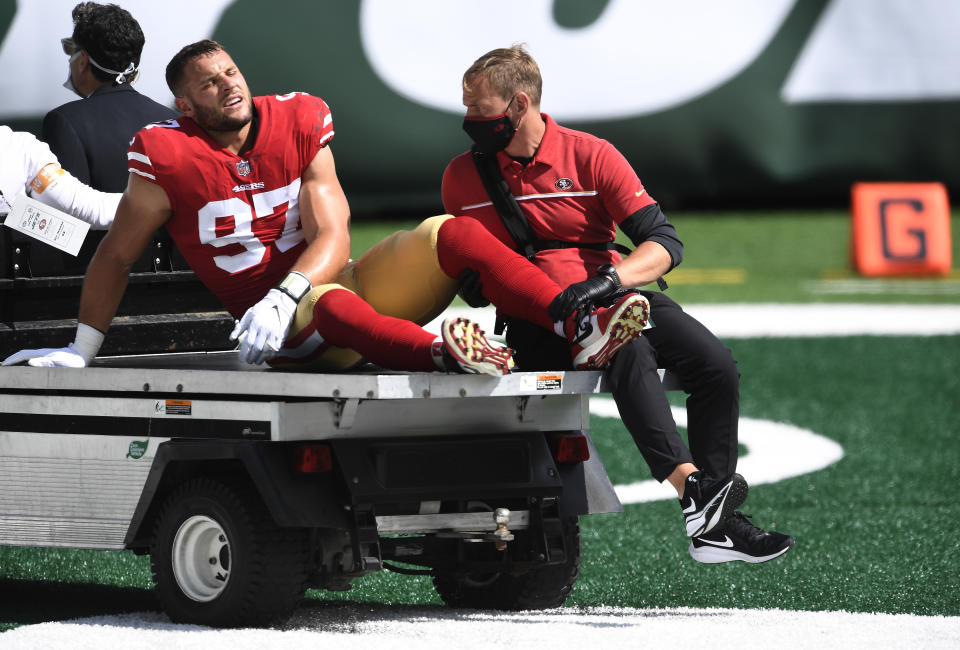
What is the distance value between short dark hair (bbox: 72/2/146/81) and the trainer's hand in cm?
241

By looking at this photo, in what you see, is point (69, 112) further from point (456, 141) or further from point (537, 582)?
point (456, 141)

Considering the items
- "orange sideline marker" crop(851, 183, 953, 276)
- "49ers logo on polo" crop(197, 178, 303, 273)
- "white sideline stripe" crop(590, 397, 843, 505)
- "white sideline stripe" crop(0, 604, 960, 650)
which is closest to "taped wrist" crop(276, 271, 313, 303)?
"49ers logo on polo" crop(197, 178, 303, 273)

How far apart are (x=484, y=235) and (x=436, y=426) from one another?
0.61m

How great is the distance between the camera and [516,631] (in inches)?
192

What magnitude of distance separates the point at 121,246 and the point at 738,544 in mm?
2194

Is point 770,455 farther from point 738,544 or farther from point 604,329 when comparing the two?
point 604,329

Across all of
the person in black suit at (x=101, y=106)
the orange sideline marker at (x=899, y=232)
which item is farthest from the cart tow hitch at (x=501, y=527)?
the orange sideline marker at (x=899, y=232)

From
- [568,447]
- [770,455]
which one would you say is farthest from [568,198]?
[770,455]

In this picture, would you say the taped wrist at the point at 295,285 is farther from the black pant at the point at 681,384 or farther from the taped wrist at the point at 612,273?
the taped wrist at the point at 612,273

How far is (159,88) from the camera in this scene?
1636cm

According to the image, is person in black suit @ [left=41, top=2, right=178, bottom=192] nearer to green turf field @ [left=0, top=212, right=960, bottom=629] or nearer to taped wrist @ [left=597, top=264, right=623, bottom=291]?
green turf field @ [left=0, top=212, right=960, bottom=629]

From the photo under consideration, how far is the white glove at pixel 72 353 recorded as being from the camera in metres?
5.20

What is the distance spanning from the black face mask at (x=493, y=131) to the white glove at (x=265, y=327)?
0.90 meters

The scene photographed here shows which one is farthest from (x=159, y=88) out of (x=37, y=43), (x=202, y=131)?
(x=202, y=131)
